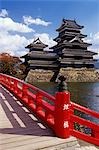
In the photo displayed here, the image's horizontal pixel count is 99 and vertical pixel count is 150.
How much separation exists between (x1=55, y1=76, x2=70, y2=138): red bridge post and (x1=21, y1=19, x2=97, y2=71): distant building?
58.4 meters

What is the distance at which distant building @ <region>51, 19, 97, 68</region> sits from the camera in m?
65.5

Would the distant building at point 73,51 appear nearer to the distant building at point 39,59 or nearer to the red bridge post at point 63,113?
the distant building at point 39,59

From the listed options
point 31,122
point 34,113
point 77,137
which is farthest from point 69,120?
point 34,113

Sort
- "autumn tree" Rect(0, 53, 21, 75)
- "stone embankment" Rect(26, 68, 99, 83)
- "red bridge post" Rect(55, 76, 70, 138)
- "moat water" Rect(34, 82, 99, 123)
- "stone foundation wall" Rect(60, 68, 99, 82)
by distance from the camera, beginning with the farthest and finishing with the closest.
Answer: "stone foundation wall" Rect(60, 68, 99, 82) < "stone embankment" Rect(26, 68, 99, 83) < "autumn tree" Rect(0, 53, 21, 75) < "moat water" Rect(34, 82, 99, 123) < "red bridge post" Rect(55, 76, 70, 138)

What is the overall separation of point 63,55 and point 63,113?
59.5 meters

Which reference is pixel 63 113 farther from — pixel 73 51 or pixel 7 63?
pixel 73 51

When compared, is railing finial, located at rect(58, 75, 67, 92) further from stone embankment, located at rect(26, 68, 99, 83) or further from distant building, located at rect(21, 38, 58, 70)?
distant building, located at rect(21, 38, 58, 70)

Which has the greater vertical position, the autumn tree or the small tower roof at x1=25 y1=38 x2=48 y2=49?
the small tower roof at x1=25 y1=38 x2=48 y2=49

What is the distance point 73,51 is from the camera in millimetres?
66500

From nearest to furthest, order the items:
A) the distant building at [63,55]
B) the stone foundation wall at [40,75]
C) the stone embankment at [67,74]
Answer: the stone foundation wall at [40,75]
the stone embankment at [67,74]
the distant building at [63,55]

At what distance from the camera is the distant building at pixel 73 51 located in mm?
65500

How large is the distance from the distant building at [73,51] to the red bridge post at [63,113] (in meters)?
58.4

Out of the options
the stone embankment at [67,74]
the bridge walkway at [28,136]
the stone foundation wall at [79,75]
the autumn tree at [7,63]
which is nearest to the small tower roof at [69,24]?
the stone foundation wall at [79,75]

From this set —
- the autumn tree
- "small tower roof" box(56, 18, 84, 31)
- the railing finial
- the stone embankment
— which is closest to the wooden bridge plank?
the railing finial
